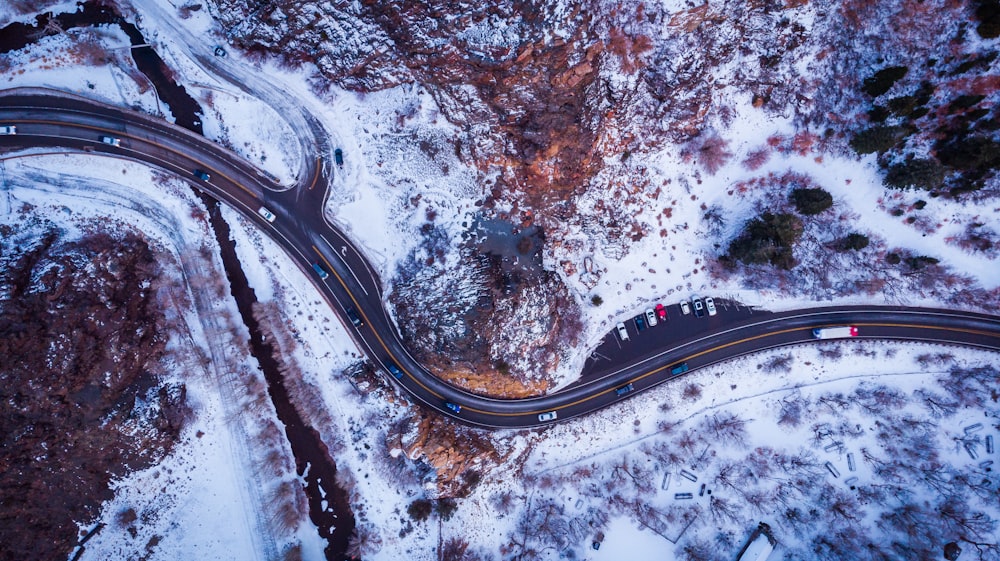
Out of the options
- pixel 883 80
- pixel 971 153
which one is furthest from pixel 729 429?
pixel 883 80

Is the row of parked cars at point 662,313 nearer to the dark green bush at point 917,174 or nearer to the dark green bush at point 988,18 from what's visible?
the dark green bush at point 917,174

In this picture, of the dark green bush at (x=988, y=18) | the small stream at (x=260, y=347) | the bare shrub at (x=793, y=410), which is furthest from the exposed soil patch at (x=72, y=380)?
the dark green bush at (x=988, y=18)

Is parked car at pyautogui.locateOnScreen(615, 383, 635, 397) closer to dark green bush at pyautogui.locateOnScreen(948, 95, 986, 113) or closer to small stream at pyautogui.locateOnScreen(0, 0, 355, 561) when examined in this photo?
small stream at pyautogui.locateOnScreen(0, 0, 355, 561)

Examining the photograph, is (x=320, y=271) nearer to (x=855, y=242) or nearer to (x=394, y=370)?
(x=394, y=370)

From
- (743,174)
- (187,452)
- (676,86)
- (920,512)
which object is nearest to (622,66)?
(676,86)

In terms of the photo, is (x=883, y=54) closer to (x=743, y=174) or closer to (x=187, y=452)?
(x=743, y=174)

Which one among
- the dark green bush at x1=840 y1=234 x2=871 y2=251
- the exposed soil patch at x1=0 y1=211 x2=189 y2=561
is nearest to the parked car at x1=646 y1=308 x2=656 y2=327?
the dark green bush at x1=840 y1=234 x2=871 y2=251
